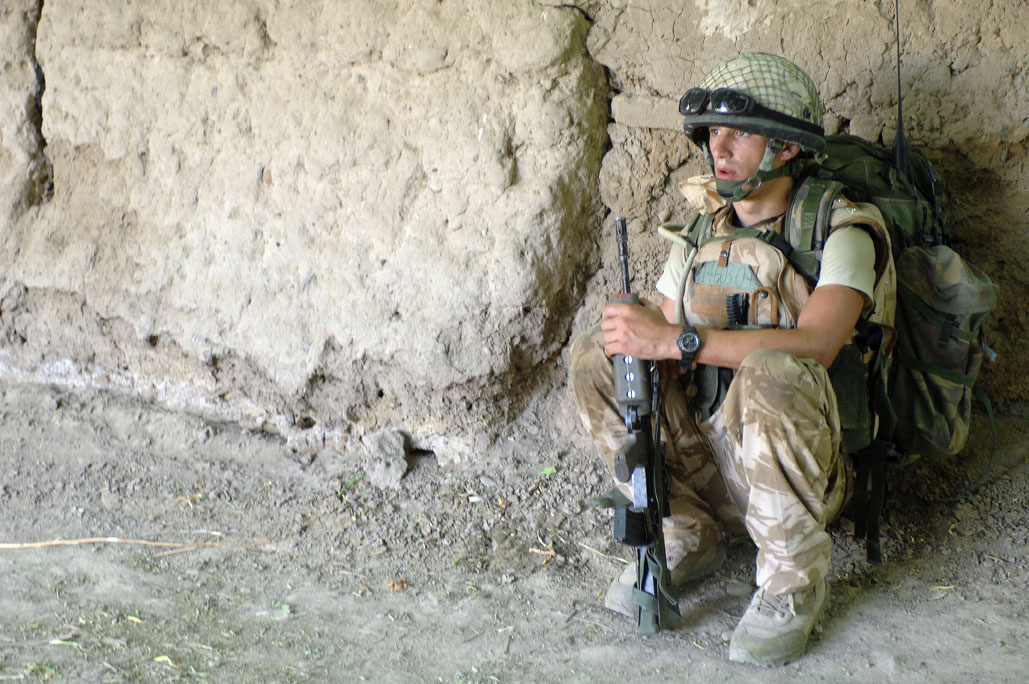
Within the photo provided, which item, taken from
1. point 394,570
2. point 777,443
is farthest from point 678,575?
point 394,570

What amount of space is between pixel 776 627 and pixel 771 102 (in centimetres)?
135

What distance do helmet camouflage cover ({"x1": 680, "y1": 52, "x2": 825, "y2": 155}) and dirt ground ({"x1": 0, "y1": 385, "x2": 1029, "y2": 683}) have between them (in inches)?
46.0

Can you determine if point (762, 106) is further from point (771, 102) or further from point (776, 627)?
point (776, 627)

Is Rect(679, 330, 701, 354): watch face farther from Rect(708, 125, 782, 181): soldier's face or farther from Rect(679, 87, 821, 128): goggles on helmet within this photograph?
Rect(679, 87, 821, 128): goggles on helmet

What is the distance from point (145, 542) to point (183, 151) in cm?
141

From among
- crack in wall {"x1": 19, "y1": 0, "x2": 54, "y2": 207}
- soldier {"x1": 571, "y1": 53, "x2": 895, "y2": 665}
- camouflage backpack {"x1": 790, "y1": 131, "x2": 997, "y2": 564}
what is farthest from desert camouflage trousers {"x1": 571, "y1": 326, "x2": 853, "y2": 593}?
crack in wall {"x1": 19, "y1": 0, "x2": 54, "y2": 207}

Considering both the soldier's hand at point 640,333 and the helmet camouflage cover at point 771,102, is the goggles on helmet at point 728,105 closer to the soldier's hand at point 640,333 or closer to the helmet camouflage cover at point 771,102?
the helmet camouflage cover at point 771,102

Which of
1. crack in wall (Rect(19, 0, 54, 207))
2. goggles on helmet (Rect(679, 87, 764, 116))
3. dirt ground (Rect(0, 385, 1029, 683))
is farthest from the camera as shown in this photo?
crack in wall (Rect(19, 0, 54, 207))

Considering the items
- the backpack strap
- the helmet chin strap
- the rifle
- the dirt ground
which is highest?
the helmet chin strap

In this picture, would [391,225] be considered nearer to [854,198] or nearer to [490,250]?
[490,250]

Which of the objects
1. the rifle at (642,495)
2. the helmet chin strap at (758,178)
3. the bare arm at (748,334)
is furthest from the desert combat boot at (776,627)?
the helmet chin strap at (758,178)

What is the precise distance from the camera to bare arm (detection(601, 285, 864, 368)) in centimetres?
226

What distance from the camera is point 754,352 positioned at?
2.24 meters

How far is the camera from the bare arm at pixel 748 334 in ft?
7.40
